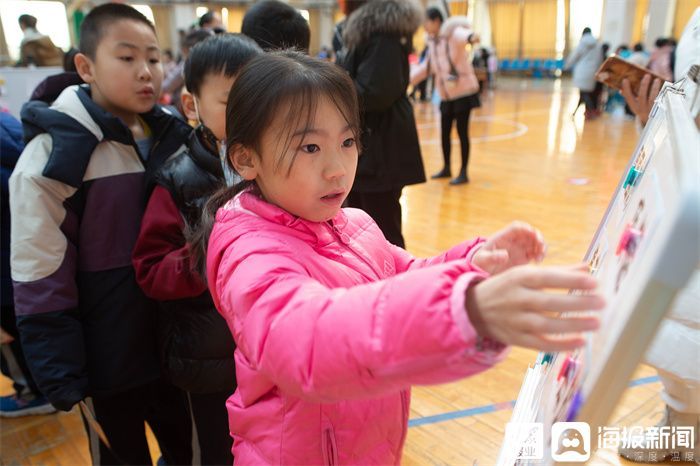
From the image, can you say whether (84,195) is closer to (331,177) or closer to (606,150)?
(331,177)

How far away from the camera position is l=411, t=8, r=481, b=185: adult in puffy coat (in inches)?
197

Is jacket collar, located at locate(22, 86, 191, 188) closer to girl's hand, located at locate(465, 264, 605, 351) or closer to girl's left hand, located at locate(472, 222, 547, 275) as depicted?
girl's left hand, located at locate(472, 222, 547, 275)

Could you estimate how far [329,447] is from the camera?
0.84 m

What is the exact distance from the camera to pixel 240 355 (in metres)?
0.92

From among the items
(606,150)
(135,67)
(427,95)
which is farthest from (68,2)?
(135,67)

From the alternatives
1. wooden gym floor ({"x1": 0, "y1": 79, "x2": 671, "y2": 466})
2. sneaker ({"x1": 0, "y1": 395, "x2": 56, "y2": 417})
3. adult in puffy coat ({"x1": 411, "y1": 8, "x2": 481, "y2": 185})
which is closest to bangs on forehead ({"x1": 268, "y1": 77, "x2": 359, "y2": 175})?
wooden gym floor ({"x1": 0, "y1": 79, "x2": 671, "y2": 466})

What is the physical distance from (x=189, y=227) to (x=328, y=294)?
776mm

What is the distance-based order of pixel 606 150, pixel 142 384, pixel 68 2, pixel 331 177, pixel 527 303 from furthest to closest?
pixel 68 2, pixel 606 150, pixel 142 384, pixel 331 177, pixel 527 303

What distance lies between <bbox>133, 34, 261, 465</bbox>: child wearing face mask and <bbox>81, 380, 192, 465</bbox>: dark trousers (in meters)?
0.23

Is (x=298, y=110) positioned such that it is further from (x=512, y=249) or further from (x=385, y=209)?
(x=385, y=209)

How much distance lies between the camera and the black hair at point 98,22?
149cm

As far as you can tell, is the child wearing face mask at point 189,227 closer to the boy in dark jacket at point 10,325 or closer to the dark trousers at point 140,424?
the dark trousers at point 140,424

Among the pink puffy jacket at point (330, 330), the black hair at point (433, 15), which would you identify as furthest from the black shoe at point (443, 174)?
the pink puffy jacket at point (330, 330)

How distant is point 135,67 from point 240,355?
0.98 metres
